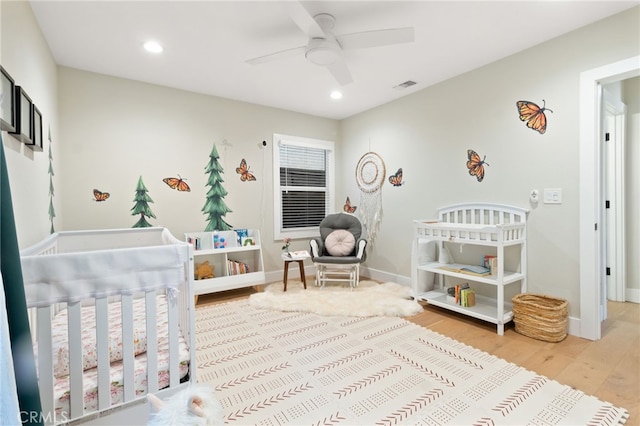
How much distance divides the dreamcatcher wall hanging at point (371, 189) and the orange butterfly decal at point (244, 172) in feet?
5.25

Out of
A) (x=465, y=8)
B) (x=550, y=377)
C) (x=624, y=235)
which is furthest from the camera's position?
(x=624, y=235)

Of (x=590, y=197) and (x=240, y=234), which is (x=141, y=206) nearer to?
(x=240, y=234)

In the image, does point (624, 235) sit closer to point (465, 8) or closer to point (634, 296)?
point (634, 296)

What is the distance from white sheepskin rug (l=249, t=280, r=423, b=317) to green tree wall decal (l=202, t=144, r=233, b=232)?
1.01 m

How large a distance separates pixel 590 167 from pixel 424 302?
1882mm

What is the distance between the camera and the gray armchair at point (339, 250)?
12.2ft

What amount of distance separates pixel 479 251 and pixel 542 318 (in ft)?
2.75

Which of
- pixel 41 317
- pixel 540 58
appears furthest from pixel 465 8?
pixel 41 317

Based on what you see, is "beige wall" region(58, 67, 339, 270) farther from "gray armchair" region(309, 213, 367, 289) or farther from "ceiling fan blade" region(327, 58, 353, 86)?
"ceiling fan blade" region(327, 58, 353, 86)

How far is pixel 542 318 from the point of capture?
2.33m

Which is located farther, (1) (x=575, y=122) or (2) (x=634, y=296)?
(2) (x=634, y=296)

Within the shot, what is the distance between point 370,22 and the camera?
223cm

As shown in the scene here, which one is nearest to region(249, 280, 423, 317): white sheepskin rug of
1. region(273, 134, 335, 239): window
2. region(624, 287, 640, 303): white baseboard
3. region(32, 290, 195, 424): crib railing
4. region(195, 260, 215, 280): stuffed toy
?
region(195, 260, 215, 280): stuffed toy

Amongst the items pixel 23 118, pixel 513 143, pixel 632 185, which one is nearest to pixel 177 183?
pixel 23 118
